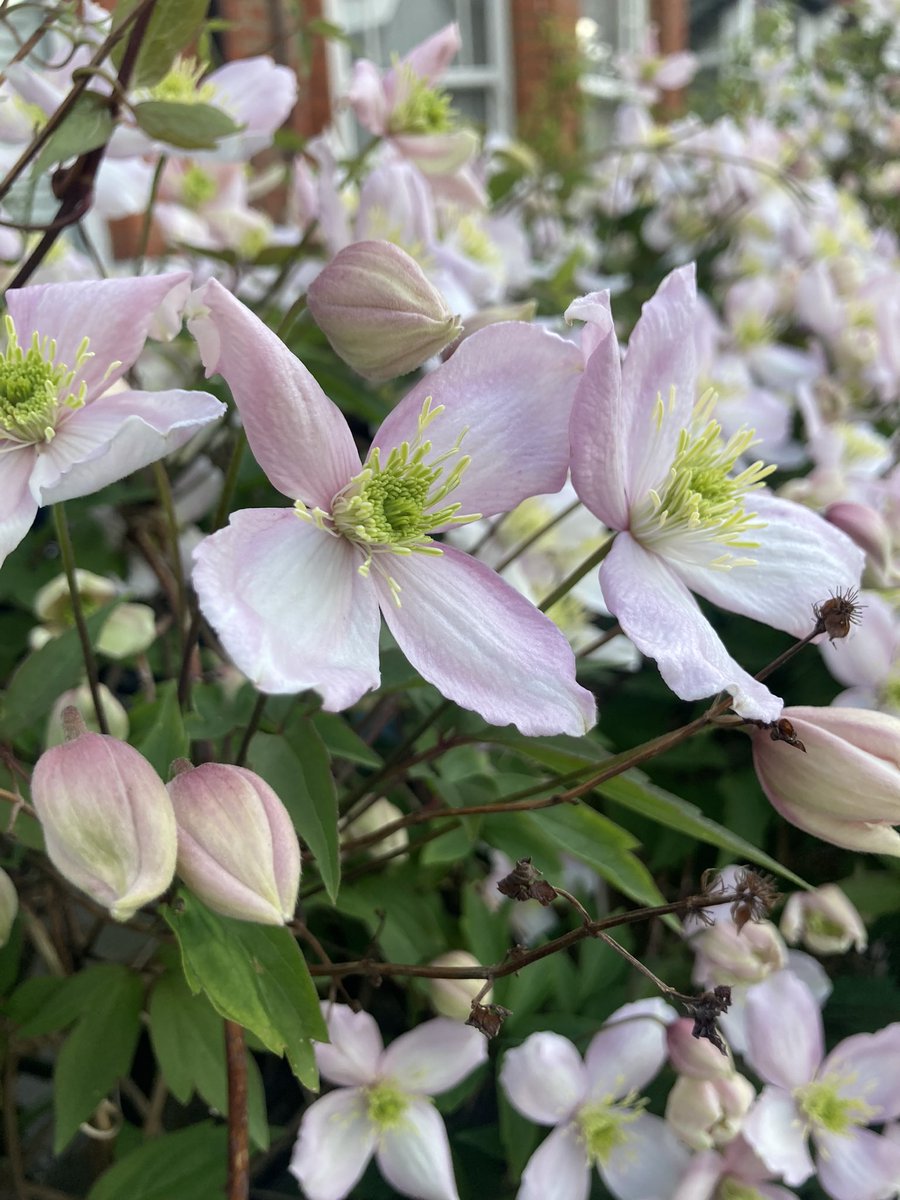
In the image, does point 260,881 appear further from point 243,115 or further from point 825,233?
point 825,233

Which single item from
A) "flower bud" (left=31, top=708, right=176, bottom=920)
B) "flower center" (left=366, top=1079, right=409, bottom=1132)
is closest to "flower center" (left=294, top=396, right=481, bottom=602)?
"flower bud" (left=31, top=708, right=176, bottom=920)

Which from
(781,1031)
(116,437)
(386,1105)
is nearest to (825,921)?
(781,1031)

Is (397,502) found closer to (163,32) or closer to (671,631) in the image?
(671,631)

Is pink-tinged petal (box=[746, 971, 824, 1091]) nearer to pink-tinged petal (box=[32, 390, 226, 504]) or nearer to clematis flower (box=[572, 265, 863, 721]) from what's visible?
clematis flower (box=[572, 265, 863, 721])

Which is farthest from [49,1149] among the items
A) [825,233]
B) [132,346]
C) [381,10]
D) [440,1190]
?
[381,10]

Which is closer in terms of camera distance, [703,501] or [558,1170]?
[703,501]
